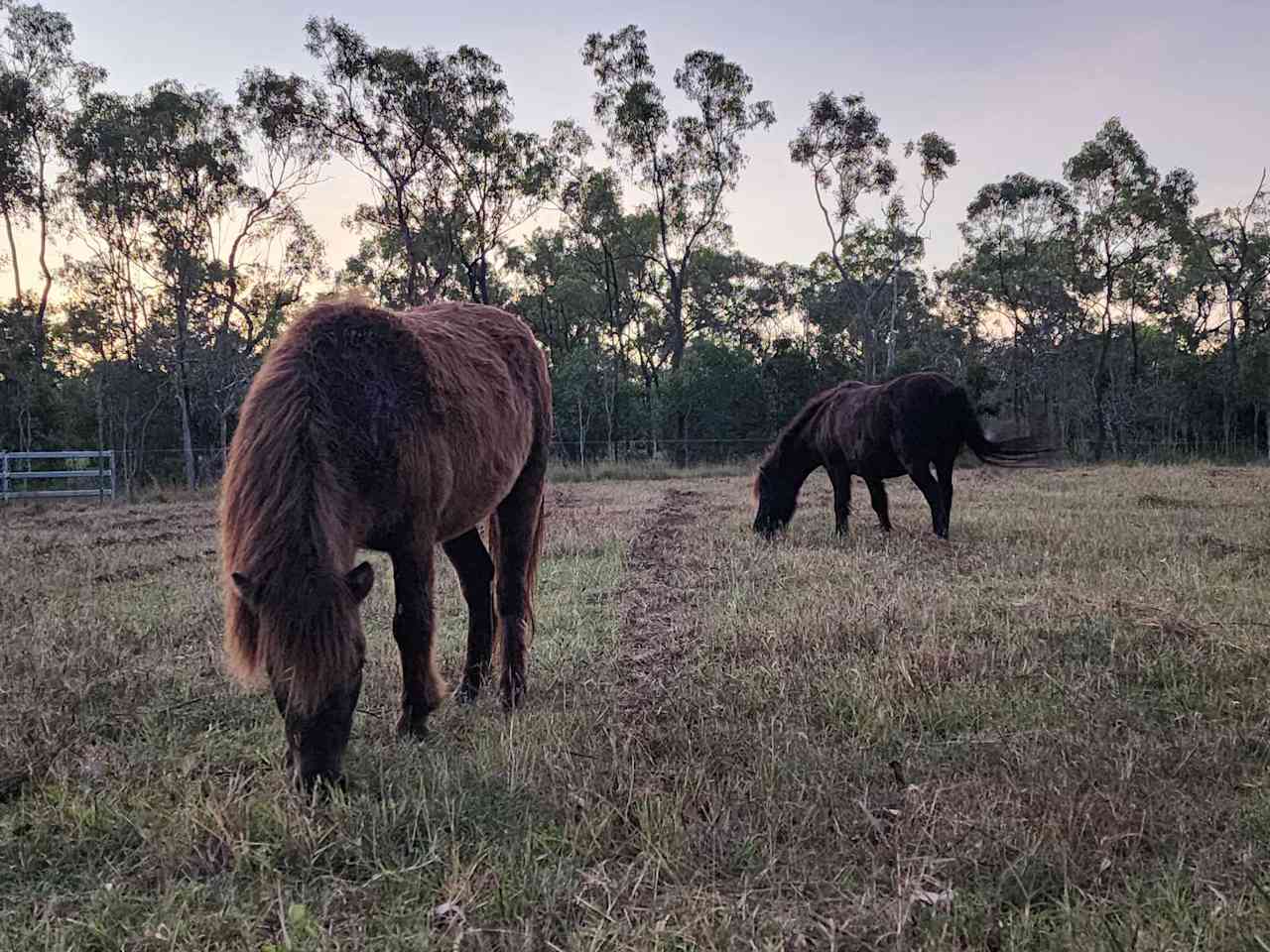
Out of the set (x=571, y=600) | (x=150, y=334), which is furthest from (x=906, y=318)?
(x=571, y=600)

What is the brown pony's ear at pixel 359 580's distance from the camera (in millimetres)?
2568

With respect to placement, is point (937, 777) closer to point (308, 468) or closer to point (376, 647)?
point (308, 468)

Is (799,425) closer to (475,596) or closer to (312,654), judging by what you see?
(475,596)

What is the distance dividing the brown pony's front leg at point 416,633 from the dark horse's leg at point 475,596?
2.65 feet

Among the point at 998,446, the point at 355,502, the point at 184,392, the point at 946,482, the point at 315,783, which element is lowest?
the point at 315,783

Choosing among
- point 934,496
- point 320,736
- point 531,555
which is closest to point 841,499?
point 934,496

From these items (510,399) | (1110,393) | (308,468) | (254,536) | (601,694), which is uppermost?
(1110,393)

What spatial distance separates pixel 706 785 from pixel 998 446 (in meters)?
7.43

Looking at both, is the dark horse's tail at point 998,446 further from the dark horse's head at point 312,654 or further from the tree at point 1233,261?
the tree at point 1233,261

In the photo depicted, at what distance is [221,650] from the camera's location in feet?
15.3

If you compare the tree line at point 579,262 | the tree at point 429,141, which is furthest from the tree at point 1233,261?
the tree at point 429,141

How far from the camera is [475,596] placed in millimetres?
4328

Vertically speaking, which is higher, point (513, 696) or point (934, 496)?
point (934, 496)

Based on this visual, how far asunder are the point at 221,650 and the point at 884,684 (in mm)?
4079
